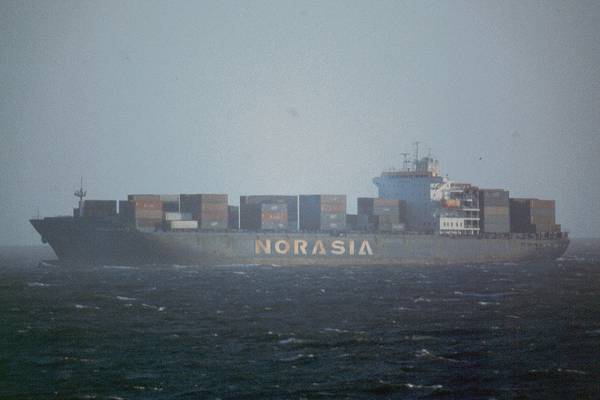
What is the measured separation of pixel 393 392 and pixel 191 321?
50.4 ft

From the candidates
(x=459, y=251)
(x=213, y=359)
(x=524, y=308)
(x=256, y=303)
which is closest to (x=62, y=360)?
(x=213, y=359)

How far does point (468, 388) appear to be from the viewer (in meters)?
22.3

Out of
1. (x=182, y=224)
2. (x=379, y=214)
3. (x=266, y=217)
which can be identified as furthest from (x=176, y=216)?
(x=379, y=214)

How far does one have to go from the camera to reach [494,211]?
88250 millimetres

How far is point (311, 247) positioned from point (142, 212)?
17425 mm

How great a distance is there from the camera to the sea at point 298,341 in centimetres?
2238

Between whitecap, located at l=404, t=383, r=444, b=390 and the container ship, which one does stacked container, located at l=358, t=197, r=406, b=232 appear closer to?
the container ship

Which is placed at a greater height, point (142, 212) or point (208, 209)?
point (208, 209)

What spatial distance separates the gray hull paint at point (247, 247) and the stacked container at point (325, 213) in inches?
75.5

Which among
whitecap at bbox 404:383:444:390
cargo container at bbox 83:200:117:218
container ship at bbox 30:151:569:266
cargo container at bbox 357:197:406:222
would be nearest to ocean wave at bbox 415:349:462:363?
whitecap at bbox 404:383:444:390

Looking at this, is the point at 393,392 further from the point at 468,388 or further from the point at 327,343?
the point at 327,343

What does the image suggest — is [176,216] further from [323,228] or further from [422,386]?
[422,386]

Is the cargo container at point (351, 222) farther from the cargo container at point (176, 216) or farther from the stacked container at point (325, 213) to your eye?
the cargo container at point (176, 216)

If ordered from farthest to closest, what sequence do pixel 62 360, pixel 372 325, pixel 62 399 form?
pixel 372 325 → pixel 62 360 → pixel 62 399
